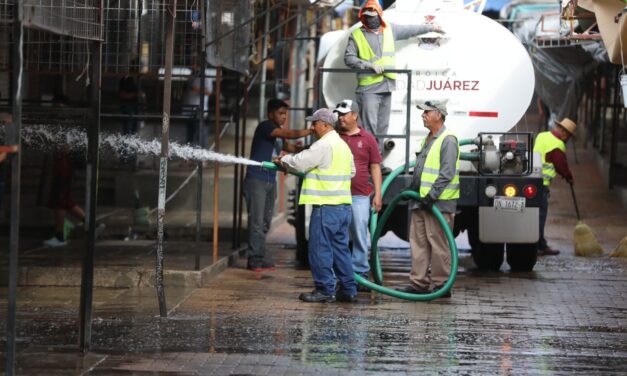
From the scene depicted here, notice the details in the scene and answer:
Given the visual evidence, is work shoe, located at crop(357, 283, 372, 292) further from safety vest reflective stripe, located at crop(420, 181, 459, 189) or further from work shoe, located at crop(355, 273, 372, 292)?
safety vest reflective stripe, located at crop(420, 181, 459, 189)

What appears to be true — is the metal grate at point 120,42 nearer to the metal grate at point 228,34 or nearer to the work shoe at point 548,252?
the metal grate at point 228,34

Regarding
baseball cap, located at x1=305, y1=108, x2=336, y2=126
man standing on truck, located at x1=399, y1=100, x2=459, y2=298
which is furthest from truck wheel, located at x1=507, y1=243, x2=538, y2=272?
baseball cap, located at x1=305, y1=108, x2=336, y2=126

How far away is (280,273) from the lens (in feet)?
45.6

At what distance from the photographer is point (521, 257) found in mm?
14281

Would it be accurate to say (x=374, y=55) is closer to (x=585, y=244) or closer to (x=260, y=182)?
(x=260, y=182)

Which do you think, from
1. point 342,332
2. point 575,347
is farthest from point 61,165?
point 575,347

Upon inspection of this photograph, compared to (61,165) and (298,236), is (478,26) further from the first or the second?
(61,165)

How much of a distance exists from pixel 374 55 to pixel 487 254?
302 centimetres

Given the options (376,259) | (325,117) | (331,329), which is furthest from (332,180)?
(331,329)

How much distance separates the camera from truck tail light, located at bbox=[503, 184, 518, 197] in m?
13.3

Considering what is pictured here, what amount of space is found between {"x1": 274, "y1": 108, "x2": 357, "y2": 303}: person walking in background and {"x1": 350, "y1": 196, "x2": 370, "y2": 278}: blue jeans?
44 cm

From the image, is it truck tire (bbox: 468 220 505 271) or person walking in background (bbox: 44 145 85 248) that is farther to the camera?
person walking in background (bbox: 44 145 85 248)

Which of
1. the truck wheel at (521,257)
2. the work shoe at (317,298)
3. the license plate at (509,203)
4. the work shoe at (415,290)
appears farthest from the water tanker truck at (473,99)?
the work shoe at (317,298)

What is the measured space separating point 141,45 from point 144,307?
154 inches
